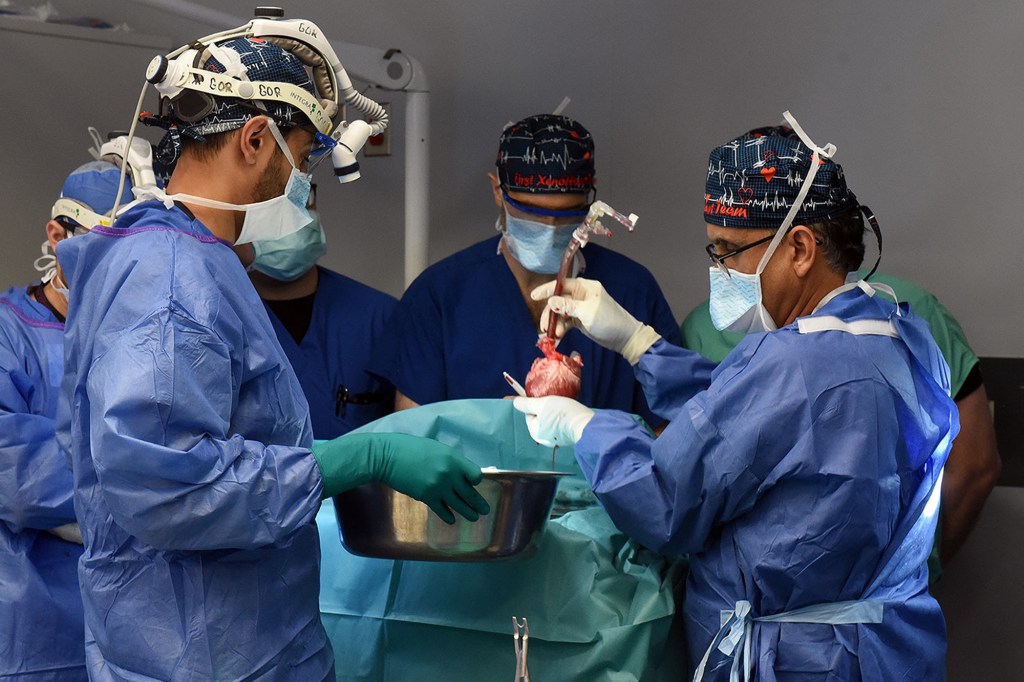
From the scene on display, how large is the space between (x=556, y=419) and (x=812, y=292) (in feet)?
1.74

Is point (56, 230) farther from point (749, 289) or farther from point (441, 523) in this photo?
point (749, 289)

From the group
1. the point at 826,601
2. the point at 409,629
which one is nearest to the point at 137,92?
the point at 409,629

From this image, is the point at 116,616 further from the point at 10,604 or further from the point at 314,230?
the point at 314,230

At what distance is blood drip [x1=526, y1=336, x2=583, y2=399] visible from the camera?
7.50 feet

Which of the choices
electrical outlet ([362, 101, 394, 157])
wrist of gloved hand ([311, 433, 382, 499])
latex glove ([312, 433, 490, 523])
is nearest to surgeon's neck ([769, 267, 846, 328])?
latex glove ([312, 433, 490, 523])

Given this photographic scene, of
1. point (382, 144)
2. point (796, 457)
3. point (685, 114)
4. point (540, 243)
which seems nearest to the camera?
point (796, 457)

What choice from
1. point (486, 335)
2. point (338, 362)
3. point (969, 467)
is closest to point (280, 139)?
point (486, 335)

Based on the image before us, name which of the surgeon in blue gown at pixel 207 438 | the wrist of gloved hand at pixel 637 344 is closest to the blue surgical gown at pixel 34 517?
the surgeon in blue gown at pixel 207 438

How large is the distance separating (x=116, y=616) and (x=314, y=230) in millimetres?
1483

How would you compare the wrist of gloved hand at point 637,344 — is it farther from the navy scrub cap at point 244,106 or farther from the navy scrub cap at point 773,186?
the navy scrub cap at point 244,106

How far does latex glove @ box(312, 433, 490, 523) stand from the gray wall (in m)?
1.96

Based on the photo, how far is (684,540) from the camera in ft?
6.50

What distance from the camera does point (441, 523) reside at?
187 cm

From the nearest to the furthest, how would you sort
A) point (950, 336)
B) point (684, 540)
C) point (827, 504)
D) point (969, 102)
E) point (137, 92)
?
1. point (827, 504)
2. point (684, 540)
3. point (950, 336)
4. point (969, 102)
5. point (137, 92)
